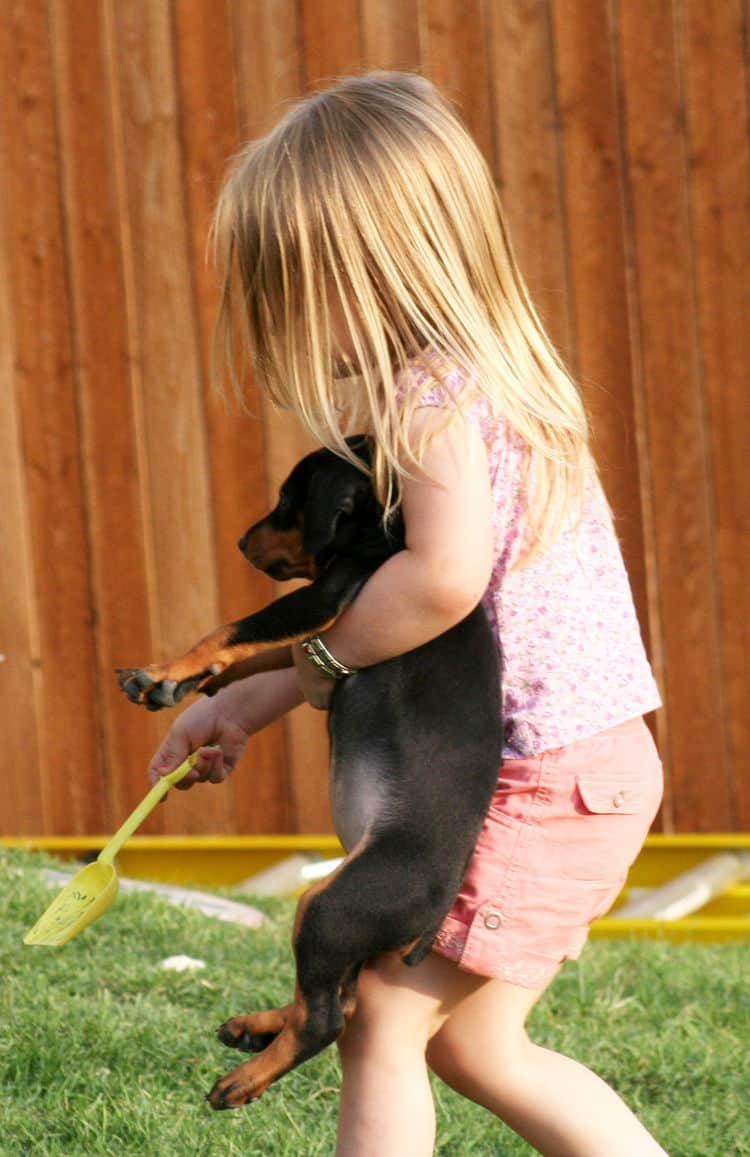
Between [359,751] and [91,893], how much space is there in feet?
1.74

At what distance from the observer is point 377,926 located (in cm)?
205

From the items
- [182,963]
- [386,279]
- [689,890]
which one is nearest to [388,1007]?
[386,279]

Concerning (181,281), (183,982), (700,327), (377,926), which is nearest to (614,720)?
(377,926)

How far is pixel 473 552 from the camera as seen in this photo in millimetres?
2127

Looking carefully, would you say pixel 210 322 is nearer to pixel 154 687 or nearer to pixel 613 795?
pixel 613 795

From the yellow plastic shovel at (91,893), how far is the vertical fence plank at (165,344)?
2980 mm

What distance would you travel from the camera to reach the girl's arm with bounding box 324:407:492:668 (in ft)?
6.94

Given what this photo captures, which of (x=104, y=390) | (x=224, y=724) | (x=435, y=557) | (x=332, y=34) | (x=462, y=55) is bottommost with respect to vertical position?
(x=224, y=724)

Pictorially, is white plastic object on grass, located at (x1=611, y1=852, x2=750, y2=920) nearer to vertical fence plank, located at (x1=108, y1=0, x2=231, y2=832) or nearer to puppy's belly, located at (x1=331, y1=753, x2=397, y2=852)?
vertical fence plank, located at (x1=108, y1=0, x2=231, y2=832)

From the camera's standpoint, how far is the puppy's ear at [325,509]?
85.3 inches

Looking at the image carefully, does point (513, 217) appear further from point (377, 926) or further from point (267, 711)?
point (377, 926)

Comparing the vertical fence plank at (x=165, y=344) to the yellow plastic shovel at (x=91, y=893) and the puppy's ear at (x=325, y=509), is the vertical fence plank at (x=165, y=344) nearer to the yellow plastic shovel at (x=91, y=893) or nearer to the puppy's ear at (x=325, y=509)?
the yellow plastic shovel at (x=91, y=893)

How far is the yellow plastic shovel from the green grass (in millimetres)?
597

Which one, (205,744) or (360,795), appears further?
(205,744)
